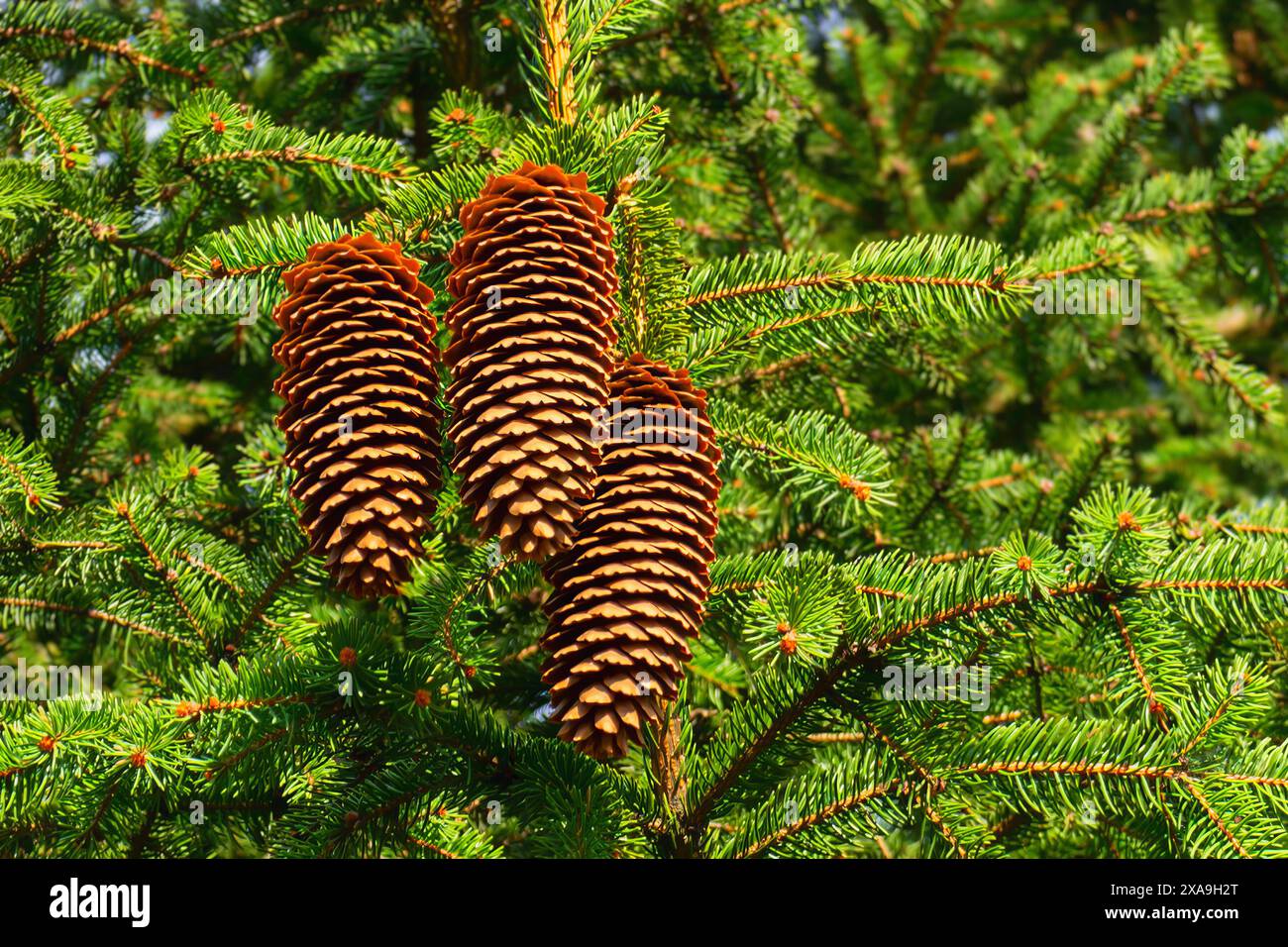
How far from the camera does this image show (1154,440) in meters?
3.63

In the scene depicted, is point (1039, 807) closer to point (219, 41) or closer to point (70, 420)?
point (70, 420)

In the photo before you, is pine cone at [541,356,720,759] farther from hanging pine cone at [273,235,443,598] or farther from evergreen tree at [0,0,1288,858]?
hanging pine cone at [273,235,443,598]

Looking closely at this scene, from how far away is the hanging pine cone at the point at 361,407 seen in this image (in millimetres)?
1281

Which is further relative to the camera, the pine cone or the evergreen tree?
the evergreen tree

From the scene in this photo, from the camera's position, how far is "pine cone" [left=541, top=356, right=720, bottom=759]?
4.10 ft

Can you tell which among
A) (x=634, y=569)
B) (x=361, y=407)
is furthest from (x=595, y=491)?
(x=361, y=407)

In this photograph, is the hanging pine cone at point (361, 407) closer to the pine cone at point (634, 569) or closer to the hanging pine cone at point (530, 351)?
the hanging pine cone at point (530, 351)

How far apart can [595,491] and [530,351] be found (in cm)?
18

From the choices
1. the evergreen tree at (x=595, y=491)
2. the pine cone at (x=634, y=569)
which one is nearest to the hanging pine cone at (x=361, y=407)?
the evergreen tree at (x=595, y=491)

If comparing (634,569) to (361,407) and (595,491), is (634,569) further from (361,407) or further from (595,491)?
(361,407)

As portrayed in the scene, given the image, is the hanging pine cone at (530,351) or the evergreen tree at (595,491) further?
the evergreen tree at (595,491)

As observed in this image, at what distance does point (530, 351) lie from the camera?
130cm

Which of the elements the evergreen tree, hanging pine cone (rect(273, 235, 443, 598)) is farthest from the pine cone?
hanging pine cone (rect(273, 235, 443, 598))
